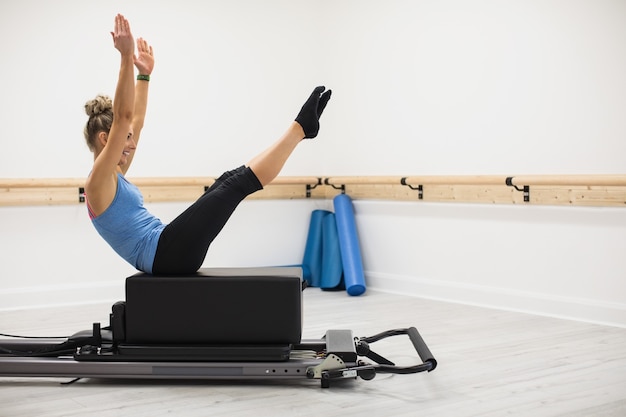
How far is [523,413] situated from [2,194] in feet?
11.4

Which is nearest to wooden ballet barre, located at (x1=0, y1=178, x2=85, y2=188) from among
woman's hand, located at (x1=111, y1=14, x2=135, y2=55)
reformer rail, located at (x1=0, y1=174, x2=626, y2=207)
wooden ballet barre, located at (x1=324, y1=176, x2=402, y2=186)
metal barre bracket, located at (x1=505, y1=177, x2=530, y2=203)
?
reformer rail, located at (x1=0, y1=174, x2=626, y2=207)

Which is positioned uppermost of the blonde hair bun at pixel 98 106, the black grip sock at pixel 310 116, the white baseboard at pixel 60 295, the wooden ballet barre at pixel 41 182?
the blonde hair bun at pixel 98 106

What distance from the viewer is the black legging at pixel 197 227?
3.08m

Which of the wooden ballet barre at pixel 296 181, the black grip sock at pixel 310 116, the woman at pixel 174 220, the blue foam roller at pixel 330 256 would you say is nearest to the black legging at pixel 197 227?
the woman at pixel 174 220

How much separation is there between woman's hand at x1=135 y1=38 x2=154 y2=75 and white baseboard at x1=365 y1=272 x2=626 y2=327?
247 centimetres

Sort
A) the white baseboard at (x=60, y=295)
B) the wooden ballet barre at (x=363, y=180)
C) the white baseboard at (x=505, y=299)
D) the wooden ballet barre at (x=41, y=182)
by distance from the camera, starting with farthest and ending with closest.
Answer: the wooden ballet barre at (x=363, y=180) → the white baseboard at (x=60, y=295) → the wooden ballet barre at (x=41, y=182) → the white baseboard at (x=505, y=299)

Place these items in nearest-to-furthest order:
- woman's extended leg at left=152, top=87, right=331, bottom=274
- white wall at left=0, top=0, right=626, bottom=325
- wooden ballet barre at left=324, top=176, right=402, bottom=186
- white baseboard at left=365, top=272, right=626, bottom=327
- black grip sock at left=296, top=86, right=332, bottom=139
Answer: woman's extended leg at left=152, top=87, right=331, bottom=274 → black grip sock at left=296, top=86, right=332, bottom=139 → white baseboard at left=365, top=272, right=626, bottom=327 → white wall at left=0, top=0, right=626, bottom=325 → wooden ballet barre at left=324, top=176, right=402, bottom=186

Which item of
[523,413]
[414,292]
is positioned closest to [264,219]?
[414,292]

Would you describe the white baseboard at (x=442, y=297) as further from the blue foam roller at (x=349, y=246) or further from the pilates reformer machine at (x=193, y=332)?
the pilates reformer machine at (x=193, y=332)

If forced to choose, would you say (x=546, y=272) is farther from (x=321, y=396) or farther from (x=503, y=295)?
(x=321, y=396)

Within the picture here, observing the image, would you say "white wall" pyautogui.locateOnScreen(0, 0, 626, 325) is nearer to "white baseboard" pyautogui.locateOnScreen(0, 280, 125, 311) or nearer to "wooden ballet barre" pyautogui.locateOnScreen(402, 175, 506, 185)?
"white baseboard" pyautogui.locateOnScreen(0, 280, 125, 311)

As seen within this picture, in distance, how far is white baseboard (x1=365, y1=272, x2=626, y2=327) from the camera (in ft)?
13.8

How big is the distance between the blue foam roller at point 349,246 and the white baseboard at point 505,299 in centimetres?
24

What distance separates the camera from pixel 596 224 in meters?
4.23
